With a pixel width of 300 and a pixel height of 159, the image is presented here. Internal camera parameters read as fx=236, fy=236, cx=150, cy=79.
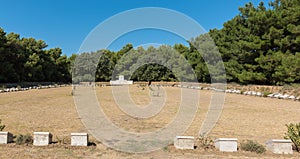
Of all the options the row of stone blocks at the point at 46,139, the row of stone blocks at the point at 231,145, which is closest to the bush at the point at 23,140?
the row of stone blocks at the point at 46,139

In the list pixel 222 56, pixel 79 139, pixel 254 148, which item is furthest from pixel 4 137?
pixel 222 56

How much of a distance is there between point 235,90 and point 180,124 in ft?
61.5

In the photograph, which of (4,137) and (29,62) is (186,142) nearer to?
(4,137)

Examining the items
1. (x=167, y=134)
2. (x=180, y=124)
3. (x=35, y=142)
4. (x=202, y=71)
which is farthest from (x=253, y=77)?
(x=35, y=142)

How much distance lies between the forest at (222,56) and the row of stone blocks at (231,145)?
17019mm

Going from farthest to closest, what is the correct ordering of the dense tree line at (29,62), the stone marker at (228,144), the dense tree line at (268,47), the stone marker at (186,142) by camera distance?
the dense tree line at (29,62) < the dense tree line at (268,47) < the stone marker at (186,142) < the stone marker at (228,144)

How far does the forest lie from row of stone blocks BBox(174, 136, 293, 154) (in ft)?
55.8

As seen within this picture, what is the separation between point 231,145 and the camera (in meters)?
4.77

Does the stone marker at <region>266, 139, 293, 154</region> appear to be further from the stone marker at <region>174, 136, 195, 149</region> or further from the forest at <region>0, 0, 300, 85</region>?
the forest at <region>0, 0, 300, 85</region>

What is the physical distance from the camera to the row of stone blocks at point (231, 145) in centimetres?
466

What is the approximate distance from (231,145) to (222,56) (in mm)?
27634

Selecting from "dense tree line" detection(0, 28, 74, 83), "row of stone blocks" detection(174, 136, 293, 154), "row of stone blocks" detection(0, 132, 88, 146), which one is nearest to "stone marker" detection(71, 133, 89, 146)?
"row of stone blocks" detection(0, 132, 88, 146)

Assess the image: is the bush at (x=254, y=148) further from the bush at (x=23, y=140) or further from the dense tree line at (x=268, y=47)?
the dense tree line at (x=268, y=47)

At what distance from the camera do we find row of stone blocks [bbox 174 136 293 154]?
183 inches
